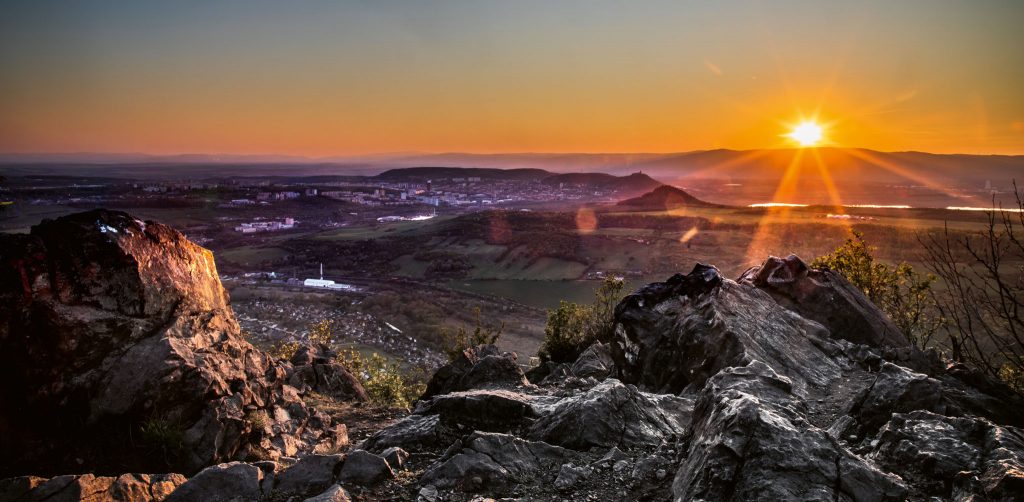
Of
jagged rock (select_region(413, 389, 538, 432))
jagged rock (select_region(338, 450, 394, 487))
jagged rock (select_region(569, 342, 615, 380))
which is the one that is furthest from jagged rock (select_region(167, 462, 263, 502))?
jagged rock (select_region(569, 342, 615, 380))

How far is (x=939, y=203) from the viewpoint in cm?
15500

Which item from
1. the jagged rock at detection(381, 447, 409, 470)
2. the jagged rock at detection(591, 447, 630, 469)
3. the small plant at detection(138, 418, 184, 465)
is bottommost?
the small plant at detection(138, 418, 184, 465)

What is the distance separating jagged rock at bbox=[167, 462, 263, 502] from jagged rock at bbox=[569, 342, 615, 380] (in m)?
12.1

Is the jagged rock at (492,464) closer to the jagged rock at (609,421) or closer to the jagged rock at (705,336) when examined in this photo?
the jagged rock at (609,421)

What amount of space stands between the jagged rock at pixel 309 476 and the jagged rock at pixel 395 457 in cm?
82

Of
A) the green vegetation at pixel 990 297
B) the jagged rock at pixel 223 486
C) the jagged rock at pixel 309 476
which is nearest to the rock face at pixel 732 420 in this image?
the green vegetation at pixel 990 297

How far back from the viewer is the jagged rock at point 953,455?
6.22 metres

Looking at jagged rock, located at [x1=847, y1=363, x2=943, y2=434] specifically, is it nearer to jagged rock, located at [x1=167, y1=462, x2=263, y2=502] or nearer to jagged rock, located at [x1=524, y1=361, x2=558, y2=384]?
jagged rock, located at [x1=167, y1=462, x2=263, y2=502]

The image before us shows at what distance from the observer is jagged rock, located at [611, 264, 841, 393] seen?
14367 mm

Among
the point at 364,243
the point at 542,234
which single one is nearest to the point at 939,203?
the point at 542,234

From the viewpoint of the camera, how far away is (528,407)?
12.2 m

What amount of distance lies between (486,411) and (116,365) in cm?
812

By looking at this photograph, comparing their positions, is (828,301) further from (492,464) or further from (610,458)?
(492,464)

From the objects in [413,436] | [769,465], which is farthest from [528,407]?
[769,465]
